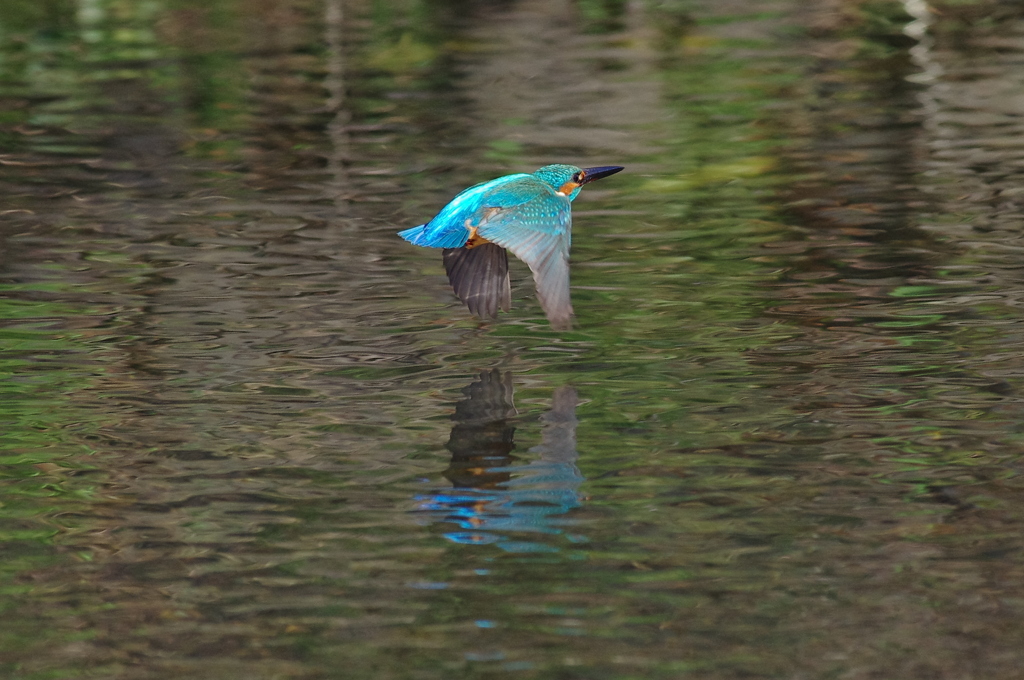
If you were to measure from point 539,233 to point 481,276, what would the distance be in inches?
23.9

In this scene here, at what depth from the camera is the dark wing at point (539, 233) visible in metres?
4.57

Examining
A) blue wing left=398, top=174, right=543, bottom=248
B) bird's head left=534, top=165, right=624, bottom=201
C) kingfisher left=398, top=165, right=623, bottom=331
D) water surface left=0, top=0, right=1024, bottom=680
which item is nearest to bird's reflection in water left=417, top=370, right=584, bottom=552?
water surface left=0, top=0, right=1024, bottom=680

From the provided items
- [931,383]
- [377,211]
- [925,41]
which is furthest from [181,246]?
[925,41]

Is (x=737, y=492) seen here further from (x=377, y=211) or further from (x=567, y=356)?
(x=377, y=211)

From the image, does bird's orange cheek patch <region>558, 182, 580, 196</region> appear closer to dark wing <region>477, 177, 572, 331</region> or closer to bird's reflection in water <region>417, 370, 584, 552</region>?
dark wing <region>477, 177, 572, 331</region>

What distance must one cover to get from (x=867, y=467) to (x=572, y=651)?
137 centimetres

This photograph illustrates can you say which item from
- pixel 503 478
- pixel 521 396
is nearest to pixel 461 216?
pixel 521 396

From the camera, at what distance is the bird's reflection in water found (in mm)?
3863

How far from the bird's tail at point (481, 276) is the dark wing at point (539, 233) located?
1.21ft

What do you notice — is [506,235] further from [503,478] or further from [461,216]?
[503,478]

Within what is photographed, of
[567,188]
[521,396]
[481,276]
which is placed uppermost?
[567,188]

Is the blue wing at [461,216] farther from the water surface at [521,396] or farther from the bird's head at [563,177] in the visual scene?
the water surface at [521,396]

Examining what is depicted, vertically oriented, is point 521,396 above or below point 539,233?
below

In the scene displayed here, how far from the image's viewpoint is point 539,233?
477cm
